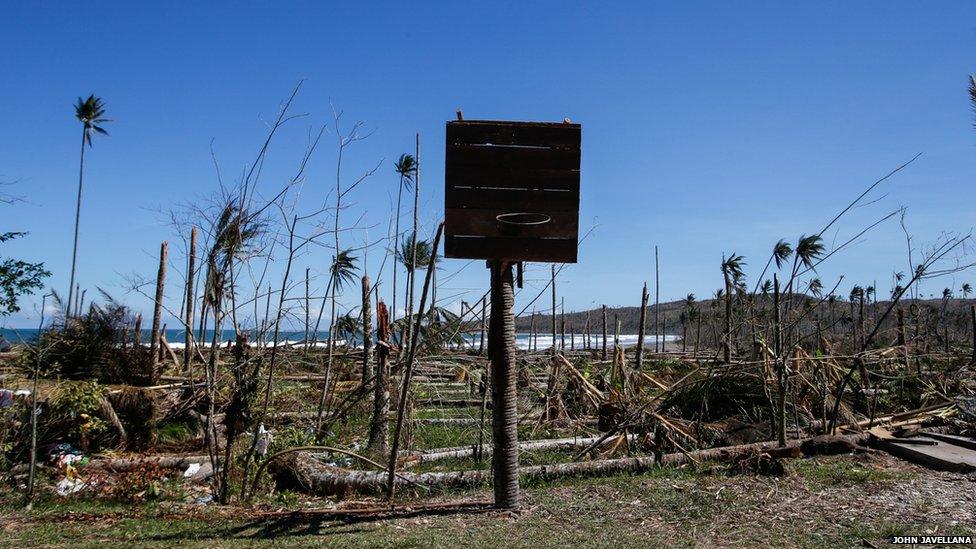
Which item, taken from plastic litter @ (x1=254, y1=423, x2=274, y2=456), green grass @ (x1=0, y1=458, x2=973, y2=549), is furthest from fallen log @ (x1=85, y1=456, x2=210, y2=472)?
green grass @ (x1=0, y1=458, x2=973, y2=549)

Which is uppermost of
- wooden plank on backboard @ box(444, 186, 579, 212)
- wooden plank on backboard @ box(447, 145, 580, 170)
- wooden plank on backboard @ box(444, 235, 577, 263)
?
wooden plank on backboard @ box(447, 145, 580, 170)

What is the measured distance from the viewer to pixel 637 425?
27.3ft

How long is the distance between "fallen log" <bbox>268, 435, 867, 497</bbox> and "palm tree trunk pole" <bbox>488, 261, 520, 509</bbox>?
1.24 m

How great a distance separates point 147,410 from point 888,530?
866 centimetres

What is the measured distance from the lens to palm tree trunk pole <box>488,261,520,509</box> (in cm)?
549

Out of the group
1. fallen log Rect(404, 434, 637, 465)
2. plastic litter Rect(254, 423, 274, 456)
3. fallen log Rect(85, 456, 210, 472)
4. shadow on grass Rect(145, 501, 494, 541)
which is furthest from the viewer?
fallen log Rect(404, 434, 637, 465)

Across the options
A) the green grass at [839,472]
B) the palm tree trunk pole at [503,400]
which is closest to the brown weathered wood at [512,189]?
the palm tree trunk pole at [503,400]

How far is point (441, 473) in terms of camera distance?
678cm

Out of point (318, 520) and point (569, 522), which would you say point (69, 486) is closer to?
point (318, 520)

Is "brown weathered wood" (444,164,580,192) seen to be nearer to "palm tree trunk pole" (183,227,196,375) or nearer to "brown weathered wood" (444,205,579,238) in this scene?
"brown weathered wood" (444,205,579,238)

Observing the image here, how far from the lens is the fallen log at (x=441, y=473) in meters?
6.71

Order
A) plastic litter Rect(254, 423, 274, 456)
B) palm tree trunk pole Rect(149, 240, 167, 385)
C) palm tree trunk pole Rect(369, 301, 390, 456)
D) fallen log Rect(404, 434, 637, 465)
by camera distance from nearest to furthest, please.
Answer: plastic litter Rect(254, 423, 274, 456)
fallen log Rect(404, 434, 637, 465)
palm tree trunk pole Rect(369, 301, 390, 456)
palm tree trunk pole Rect(149, 240, 167, 385)

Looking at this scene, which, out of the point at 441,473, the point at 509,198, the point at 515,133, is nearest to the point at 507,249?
the point at 509,198

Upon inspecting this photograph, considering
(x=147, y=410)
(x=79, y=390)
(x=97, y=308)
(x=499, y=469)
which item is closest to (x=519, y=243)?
(x=499, y=469)
